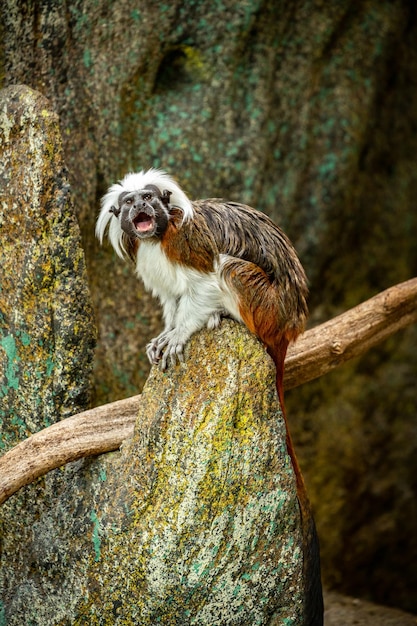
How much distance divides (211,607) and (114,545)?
0.47 metres

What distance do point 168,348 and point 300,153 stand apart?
7.76ft

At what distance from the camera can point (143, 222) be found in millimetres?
3355

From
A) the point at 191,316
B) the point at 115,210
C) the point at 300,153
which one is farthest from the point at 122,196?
the point at 300,153

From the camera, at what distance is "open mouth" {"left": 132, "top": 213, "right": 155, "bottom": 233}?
3.32 m

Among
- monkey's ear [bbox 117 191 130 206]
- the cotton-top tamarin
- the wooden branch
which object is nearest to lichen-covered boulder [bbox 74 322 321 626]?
the cotton-top tamarin

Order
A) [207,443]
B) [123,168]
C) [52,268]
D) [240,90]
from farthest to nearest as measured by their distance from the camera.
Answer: [240,90], [123,168], [52,268], [207,443]

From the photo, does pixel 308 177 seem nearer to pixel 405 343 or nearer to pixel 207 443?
pixel 405 343

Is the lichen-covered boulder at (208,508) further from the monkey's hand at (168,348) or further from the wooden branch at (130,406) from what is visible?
the wooden branch at (130,406)

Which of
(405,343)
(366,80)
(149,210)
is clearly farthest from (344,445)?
(149,210)

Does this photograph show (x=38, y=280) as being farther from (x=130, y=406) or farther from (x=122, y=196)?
(x=130, y=406)

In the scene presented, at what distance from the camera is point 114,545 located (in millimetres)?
3334

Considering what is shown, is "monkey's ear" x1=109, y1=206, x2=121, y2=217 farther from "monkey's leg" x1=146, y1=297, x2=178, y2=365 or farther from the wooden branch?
the wooden branch

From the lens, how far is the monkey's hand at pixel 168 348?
130 inches

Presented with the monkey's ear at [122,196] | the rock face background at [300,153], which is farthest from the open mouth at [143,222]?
the rock face background at [300,153]
